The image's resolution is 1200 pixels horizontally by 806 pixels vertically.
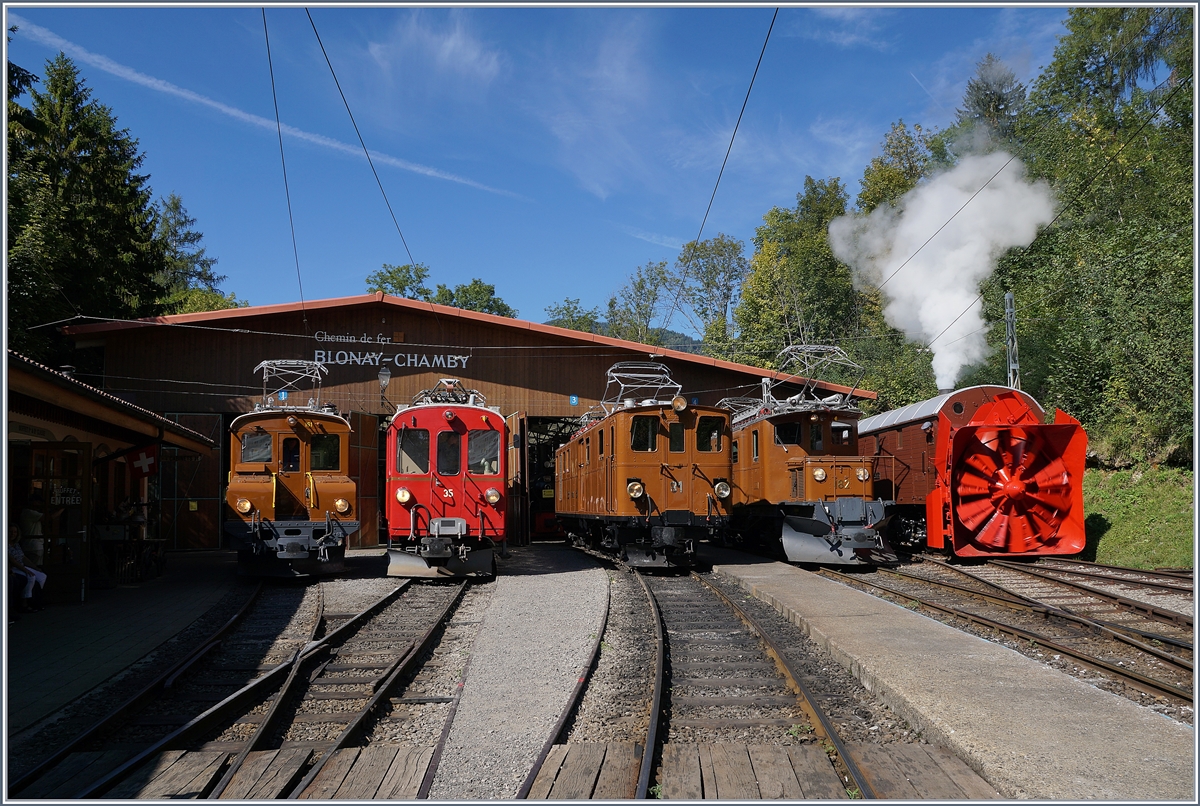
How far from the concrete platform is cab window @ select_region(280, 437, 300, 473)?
9.89 metres

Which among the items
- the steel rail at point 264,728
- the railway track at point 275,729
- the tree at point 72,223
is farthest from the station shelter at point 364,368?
the steel rail at point 264,728

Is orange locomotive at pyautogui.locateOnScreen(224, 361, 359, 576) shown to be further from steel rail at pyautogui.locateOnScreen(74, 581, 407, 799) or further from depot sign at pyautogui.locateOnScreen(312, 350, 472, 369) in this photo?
depot sign at pyautogui.locateOnScreen(312, 350, 472, 369)

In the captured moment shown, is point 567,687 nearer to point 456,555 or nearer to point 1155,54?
point 456,555

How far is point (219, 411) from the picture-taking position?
22.9 metres

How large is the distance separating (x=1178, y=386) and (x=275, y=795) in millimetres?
20566

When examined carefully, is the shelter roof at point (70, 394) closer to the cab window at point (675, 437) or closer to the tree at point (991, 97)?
the cab window at point (675, 437)

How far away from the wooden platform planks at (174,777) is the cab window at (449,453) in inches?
350

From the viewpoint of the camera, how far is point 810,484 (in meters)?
15.4

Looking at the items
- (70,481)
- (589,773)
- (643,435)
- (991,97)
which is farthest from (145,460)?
(991,97)

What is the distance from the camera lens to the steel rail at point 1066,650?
641cm

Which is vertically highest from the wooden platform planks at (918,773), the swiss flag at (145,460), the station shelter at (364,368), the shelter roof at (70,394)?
the station shelter at (364,368)

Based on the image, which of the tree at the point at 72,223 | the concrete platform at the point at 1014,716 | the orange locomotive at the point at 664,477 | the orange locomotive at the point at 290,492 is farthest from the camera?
the tree at the point at 72,223

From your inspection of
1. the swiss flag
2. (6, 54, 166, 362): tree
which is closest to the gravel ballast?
the swiss flag

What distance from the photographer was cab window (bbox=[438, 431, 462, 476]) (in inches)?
567
